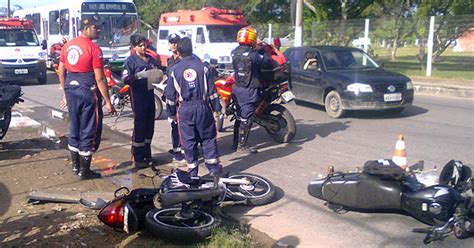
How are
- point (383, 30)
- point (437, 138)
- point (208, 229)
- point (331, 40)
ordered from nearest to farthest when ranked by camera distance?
point (208, 229) < point (437, 138) < point (383, 30) < point (331, 40)

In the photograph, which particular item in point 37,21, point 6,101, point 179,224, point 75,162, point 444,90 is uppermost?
point 37,21

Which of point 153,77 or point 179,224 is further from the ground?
point 153,77

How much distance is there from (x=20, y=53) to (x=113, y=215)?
16.1 metres

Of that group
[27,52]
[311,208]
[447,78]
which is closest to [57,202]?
→ [311,208]

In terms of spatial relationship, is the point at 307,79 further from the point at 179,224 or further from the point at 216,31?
the point at 216,31

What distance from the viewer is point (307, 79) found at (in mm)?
12055

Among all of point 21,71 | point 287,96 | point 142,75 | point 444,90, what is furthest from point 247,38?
point 21,71

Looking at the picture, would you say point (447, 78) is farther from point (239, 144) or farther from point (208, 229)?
point (208, 229)

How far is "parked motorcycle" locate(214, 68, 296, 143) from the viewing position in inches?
328

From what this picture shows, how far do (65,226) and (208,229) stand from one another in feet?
4.70

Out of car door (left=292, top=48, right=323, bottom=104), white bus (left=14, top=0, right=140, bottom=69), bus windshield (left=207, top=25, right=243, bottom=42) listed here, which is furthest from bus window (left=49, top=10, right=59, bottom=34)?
car door (left=292, top=48, right=323, bottom=104)

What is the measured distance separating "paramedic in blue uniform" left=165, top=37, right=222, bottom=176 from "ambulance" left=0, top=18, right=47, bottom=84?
577 inches

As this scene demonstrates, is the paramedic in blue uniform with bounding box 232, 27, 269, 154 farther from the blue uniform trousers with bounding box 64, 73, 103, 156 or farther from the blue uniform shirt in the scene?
the blue uniform trousers with bounding box 64, 73, 103, 156

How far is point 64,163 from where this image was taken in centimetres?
748
